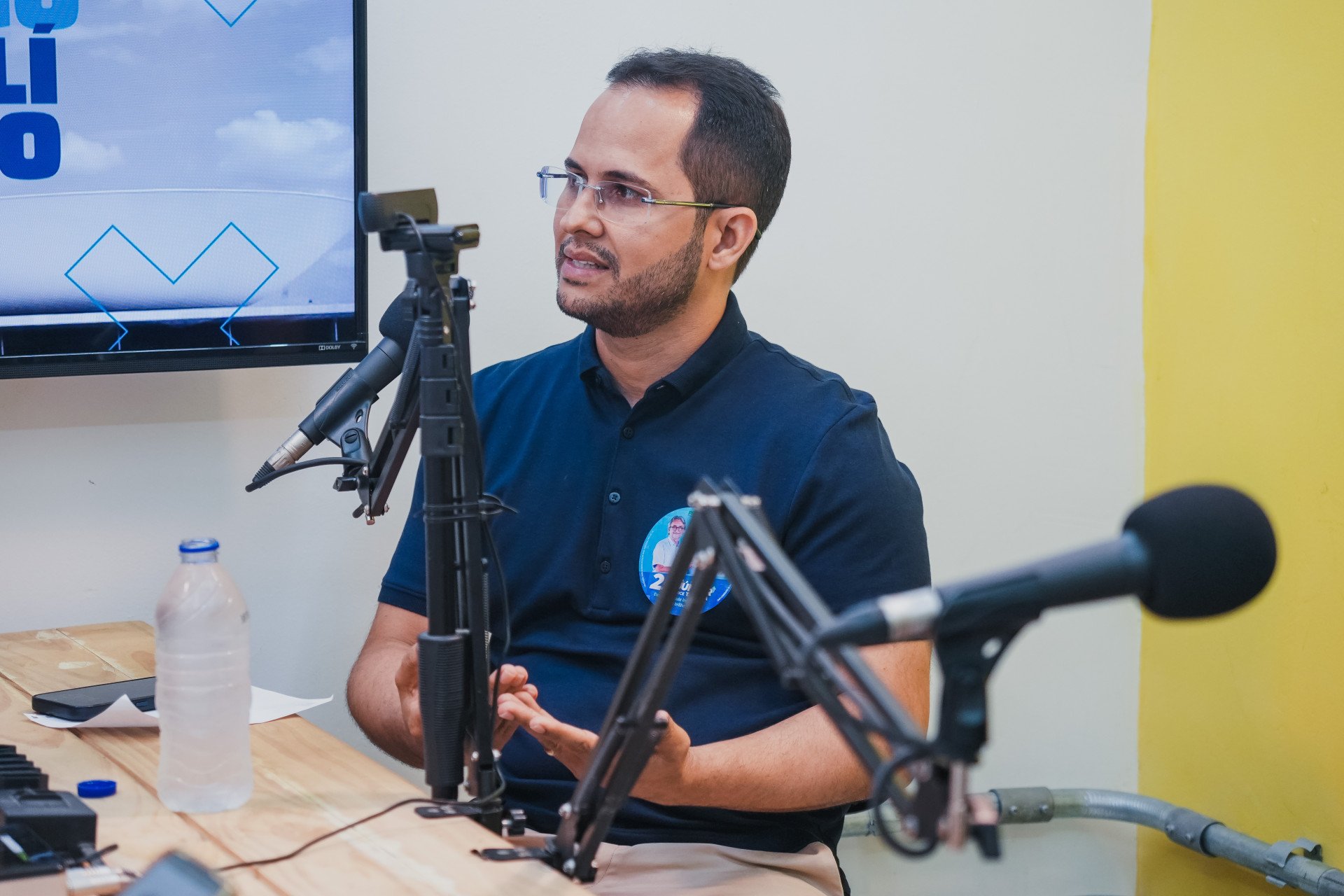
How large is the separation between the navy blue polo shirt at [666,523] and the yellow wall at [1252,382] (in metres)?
0.74

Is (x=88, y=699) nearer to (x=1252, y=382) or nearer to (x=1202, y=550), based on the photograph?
(x=1202, y=550)

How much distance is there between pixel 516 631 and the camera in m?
1.76

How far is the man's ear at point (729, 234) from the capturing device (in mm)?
1853

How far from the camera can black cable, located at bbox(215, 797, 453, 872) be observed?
3.62ft

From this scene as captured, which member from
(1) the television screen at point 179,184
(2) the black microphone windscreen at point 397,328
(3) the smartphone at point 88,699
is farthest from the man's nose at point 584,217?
(3) the smartphone at point 88,699

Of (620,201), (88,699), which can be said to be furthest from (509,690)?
(620,201)

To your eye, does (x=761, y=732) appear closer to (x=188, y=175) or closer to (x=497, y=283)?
(x=497, y=283)

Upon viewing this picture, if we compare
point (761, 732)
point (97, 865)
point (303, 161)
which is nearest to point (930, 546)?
point (761, 732)

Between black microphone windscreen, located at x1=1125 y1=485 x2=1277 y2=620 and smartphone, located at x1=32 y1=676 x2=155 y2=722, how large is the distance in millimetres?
1103

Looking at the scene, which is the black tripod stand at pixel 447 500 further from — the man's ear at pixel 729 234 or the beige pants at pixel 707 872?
the man's ear at pixel 729 234

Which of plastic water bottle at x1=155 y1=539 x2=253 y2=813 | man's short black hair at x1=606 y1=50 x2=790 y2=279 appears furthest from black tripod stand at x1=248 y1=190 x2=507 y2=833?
man's short black hair at x1=606 y1=50 x2=790 y2=279

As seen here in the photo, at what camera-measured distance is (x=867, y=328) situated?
237cm

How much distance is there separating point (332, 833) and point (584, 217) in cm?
87

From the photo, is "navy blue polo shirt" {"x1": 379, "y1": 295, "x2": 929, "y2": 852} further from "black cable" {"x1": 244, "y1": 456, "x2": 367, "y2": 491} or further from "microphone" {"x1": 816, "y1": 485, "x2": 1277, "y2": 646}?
"microphone" {"x1": 816, "y1": 485, "x2": 1277, "y2": 646}
